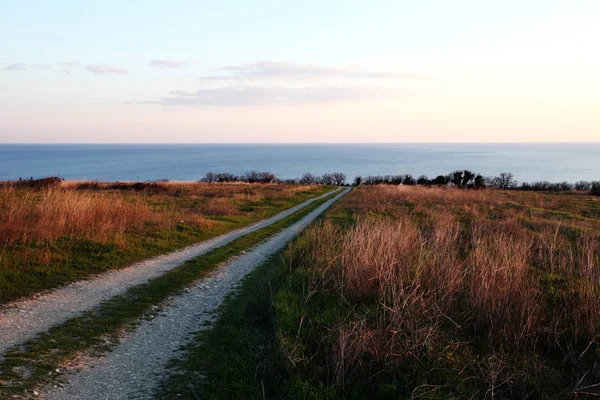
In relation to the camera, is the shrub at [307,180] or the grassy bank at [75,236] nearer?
the grassy bank at [75,236]

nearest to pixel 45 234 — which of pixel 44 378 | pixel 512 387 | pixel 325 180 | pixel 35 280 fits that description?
pixel 35 280

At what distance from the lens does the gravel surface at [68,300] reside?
21.4 feet

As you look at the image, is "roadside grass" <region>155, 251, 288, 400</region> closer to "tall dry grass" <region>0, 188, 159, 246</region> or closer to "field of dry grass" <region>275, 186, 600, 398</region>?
"field of dry grass" <region>275, 186, 600, 398</region>

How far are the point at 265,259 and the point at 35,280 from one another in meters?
6.21

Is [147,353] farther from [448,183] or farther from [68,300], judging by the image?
[448,183]

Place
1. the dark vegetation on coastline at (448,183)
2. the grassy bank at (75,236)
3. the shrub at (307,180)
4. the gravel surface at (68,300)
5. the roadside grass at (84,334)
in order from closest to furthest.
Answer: the roadside grass at (84,334), the gravel surface at (68,300), the grassy bank at (75,236), the dark vegetation on coastline at (448,183), the shrub at (307,180)

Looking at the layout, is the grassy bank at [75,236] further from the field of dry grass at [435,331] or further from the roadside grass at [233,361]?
the field of dry grass at [435,331]

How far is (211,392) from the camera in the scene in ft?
16.6

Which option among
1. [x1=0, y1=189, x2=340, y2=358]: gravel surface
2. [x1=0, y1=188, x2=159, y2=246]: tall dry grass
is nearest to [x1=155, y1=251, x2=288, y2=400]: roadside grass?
[x1=0, y1=189, x2=340, y2=358]: gravel surface

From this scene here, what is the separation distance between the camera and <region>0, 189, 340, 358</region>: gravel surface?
651 cm

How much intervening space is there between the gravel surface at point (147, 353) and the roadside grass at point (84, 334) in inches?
11.1

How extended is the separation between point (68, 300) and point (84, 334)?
2012 millimetres

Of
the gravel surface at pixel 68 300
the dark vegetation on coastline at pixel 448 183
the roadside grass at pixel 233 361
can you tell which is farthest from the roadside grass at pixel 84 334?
the dark vegetation on coastline at pixel 448 183

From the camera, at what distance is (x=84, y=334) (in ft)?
21.4
